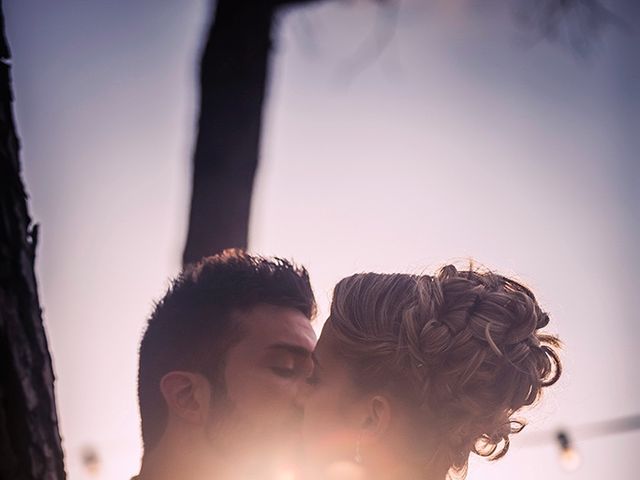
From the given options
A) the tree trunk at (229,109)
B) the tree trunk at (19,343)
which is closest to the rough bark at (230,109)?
the tree trunk at (229,109)

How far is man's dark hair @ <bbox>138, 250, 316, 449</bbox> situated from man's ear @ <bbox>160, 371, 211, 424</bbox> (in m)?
0.05

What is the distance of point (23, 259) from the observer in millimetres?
2025

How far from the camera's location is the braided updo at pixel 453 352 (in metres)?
3.32

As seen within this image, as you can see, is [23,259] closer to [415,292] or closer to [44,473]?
[44,473]

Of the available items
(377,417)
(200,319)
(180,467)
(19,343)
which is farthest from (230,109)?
(19,343)

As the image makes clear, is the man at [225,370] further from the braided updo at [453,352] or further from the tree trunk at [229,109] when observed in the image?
the braided updo at [453,352]

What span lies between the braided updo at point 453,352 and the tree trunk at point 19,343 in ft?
5.30

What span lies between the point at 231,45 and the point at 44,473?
2.42 meters

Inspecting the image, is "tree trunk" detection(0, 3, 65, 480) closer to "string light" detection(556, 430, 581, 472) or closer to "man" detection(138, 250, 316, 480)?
"man" detection(138, 250, 316, 480)

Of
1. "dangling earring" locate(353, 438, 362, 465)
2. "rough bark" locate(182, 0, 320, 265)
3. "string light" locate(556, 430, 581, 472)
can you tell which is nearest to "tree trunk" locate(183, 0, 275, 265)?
"rough bark" locate(182, 0, 320, 265)

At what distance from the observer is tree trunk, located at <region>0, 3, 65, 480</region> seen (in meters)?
1.94

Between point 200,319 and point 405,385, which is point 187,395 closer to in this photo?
point 200,319

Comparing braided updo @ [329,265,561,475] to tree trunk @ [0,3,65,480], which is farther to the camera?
braided updo @ [329,265,561,475]

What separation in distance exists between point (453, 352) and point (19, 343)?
187cm
